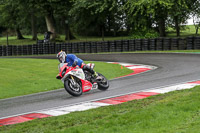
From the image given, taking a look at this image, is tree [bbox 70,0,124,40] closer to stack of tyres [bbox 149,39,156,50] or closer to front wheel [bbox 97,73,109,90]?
stack of tyres [bbox 149,39,156,50]

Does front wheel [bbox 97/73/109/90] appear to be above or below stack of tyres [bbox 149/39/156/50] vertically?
below

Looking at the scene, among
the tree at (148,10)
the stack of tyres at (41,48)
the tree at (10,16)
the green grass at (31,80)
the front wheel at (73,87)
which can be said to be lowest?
the green grass at (31,80)

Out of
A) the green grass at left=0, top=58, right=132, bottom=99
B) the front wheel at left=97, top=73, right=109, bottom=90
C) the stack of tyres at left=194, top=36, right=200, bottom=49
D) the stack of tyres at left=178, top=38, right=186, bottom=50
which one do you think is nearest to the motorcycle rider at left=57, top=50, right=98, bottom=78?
the front wheel at left=97, top=73, right=109, bottom=90

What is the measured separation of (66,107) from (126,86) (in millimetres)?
3739

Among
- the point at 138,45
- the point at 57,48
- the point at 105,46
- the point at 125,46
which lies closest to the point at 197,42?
the point at 138,45

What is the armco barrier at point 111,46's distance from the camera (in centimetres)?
2673

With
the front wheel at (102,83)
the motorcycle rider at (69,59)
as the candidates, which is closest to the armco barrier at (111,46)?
the front wheel at (102,83)

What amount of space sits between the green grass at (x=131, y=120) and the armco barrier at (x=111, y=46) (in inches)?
752

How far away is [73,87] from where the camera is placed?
1055 cm

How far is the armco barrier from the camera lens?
2673 cm

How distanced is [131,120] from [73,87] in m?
4.38

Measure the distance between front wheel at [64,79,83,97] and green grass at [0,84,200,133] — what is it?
241cm

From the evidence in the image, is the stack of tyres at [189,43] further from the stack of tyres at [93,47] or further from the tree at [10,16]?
the tree at [10,16]

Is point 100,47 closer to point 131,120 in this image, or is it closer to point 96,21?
point 96,21
